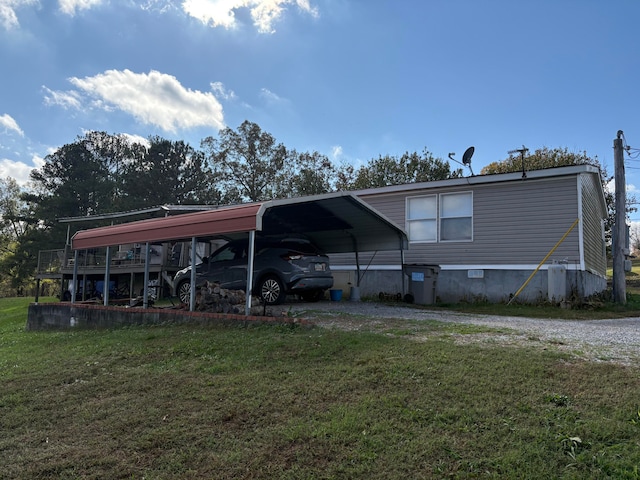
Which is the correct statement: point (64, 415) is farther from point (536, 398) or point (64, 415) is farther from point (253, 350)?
point (536, 398)

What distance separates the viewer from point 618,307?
11.0 metres

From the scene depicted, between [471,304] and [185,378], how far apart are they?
8.29 metres

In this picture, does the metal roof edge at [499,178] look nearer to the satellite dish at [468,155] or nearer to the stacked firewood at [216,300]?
the satellite dish at [468,155]

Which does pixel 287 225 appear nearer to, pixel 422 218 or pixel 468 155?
pixel 422 218

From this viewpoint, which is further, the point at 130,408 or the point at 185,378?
the point at 185,378

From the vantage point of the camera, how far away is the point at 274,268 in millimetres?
9469

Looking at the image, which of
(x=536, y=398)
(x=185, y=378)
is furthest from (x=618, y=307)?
(x=185, y=378)

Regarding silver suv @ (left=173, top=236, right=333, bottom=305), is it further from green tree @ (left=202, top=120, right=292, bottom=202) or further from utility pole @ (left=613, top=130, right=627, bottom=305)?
green tree @ (left=202, top=120, right=292, bottom=202)

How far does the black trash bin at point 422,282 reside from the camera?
11383 mm

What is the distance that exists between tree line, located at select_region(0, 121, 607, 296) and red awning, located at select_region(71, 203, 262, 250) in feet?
69.9

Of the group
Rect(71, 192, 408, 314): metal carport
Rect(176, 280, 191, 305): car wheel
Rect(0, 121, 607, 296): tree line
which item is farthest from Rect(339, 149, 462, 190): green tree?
Rect(176, 280, 191, 305): car wheel

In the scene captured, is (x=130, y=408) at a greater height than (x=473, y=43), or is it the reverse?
(x=473, y=43)

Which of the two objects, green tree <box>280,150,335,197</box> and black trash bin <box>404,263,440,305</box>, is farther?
green tree <box>280,150,335,197</box>

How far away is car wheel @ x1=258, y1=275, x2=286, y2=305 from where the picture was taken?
948 centimetres
